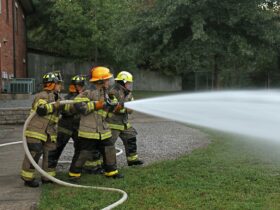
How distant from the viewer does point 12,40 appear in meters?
23.5

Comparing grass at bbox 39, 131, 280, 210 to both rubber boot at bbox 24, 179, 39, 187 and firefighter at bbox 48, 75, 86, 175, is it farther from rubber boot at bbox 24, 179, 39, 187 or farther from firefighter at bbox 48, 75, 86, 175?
firefighter at bbox 48, 75, 86, 175

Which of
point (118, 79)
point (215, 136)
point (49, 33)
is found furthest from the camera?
point (49, 33)

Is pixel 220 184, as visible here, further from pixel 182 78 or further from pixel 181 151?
pixel 182 78

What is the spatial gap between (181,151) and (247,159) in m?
1.39

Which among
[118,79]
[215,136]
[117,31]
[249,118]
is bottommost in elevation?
[215,136]

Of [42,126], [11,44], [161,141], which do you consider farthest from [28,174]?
[11,44]

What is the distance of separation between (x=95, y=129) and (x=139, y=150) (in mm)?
2676

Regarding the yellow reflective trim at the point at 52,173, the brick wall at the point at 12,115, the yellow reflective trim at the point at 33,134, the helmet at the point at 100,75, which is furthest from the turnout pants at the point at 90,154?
the brick wall at the point at 12,115

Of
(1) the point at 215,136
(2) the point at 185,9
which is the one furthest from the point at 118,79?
(2) the point at 185,9

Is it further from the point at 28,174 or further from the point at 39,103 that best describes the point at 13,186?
the point at 39,103

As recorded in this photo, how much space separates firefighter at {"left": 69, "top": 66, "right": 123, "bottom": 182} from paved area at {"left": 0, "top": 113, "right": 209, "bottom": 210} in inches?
28.2

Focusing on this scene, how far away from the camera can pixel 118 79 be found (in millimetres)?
7547

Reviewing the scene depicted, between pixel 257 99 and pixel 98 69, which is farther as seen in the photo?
pixel 98 69

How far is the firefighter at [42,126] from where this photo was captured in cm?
645
